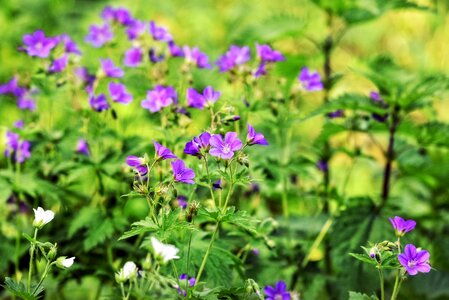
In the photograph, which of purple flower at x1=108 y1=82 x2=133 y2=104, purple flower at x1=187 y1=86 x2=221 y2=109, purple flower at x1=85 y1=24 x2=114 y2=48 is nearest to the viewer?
purple flower at x1=187 y1=86 x2=221 y2=109

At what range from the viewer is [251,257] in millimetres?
2959

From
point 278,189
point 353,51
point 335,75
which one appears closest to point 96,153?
point 278,189

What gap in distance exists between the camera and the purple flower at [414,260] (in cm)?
194

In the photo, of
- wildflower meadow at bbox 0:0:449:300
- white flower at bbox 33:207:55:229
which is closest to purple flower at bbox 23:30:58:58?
wildflower meadow at bbox 0:0:449:300

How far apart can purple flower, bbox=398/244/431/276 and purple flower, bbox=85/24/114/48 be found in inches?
69.6

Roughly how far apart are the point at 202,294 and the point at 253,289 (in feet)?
0.51

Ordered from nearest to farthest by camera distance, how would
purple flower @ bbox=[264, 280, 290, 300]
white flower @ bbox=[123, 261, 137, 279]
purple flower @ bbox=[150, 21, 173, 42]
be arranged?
white flower @ bbox=[123, 261, 137, 279] → purple flower @ bbox=[264, 280, 290, 300] → purple flower @ bbox=[150, 21, 173, 42]

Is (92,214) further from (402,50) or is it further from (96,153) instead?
(402,50)

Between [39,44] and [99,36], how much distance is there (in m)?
0.39

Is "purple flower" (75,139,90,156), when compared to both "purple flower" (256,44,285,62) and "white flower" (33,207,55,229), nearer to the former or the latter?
Answer: "purple flower" (256,44,285,62)

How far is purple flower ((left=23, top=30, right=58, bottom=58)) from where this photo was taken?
2795 millimetres

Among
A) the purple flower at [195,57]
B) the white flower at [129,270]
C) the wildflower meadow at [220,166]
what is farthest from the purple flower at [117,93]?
the white flower at [129,270]

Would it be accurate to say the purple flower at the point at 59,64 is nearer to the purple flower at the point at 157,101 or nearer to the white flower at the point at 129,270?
the purple flower at the point at 157,101

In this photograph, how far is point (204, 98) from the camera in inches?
92.7
